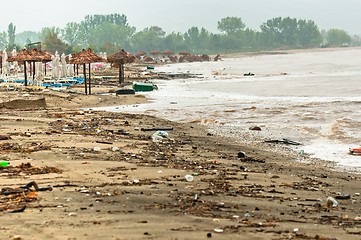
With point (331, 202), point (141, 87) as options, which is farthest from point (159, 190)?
point (141, 87)

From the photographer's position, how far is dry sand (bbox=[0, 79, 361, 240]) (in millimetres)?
5527

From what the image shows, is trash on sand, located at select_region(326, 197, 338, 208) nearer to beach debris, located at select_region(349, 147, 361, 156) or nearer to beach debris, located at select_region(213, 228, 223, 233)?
beach debris, located at select_region(213, 228, 223, 233)

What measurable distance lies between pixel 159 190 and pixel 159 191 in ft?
0.22

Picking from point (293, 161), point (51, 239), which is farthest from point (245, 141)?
point (51, 239)

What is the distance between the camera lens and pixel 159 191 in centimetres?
725

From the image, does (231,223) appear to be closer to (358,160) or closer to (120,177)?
(120,177)

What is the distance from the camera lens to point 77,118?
17.9m

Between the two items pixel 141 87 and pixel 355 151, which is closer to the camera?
pixel 355 151

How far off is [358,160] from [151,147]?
4.52 m

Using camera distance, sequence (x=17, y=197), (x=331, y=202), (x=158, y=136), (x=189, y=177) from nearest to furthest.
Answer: (x=17, y=197) → (x=331, y=202) → (x=189, y=177) → (x=158, y=136)

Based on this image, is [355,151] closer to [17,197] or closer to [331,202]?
[331,202]

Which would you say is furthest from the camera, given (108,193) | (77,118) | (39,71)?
(39,71)

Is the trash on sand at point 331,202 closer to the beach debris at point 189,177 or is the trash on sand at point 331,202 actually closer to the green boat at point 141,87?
the beach debris at point 189,177

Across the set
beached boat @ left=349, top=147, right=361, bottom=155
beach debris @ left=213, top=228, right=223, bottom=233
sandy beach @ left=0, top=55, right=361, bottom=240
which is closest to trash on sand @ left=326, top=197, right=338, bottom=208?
sandy beach @ left=0, top=55, right=361, bottom=240
